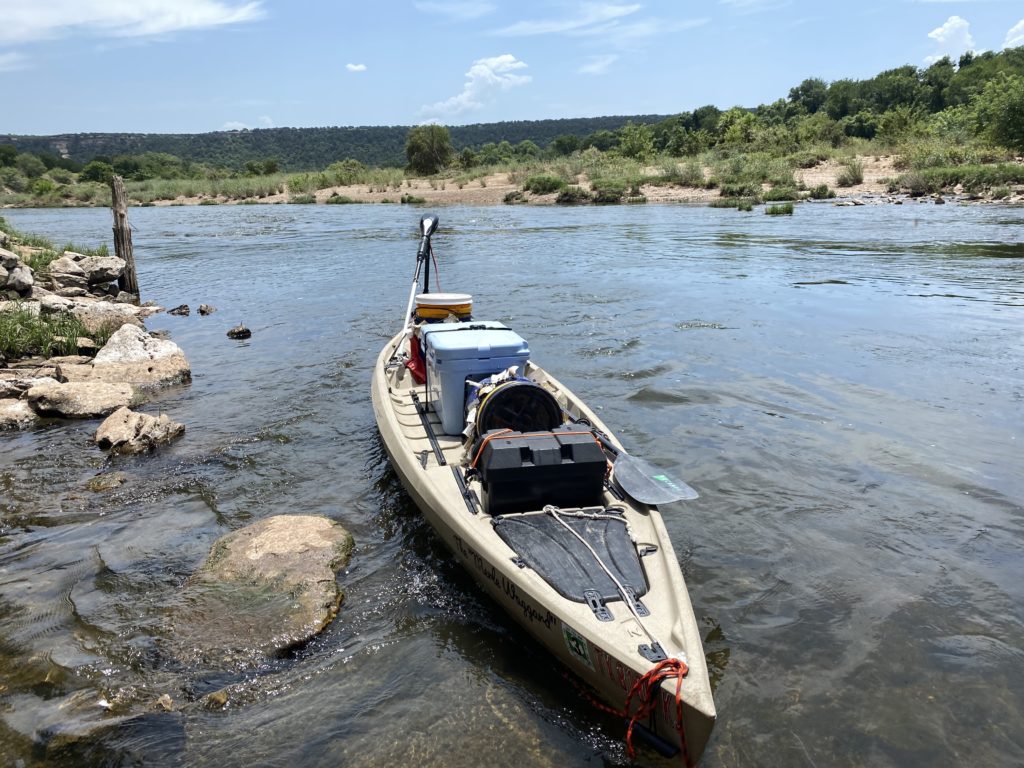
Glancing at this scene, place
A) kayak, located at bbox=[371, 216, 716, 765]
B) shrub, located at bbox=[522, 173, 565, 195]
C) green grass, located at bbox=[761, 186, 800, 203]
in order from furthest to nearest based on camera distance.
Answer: shrub, located at bbox=[522, 173, 565, 195], green grass, located at bbox=[761, 186, 800, 203], kayak, located at bbox=[371, 216, 716, 765]

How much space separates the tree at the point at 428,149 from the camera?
6109 centimetres

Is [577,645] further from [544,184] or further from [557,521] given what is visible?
[544,184]

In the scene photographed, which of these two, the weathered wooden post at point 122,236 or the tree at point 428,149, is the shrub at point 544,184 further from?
the weathered wooden post at point 122,236

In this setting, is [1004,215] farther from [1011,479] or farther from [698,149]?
[698,149]

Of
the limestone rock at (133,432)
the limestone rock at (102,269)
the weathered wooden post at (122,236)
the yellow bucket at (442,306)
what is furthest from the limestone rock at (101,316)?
the yellow bucket at (442,306)

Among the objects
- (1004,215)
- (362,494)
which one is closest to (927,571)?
(362,494)

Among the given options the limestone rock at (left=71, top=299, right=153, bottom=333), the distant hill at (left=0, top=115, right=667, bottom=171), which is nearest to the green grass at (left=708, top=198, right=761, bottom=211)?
the limestone rock at (left=71, top=299, right=153, bottom=333)

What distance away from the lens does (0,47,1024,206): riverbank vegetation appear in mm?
34062

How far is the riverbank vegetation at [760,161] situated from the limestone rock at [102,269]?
2713cm

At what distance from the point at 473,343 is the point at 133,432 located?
3989 mm

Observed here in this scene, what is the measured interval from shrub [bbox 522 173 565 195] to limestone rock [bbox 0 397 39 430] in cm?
3589

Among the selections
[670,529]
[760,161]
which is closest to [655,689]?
[670,529]

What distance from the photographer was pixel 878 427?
24.6 ft

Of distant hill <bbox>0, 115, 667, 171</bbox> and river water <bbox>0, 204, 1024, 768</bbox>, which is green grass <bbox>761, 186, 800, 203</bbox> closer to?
river water <bbox>0, 204, 1024, 768</bbox>
